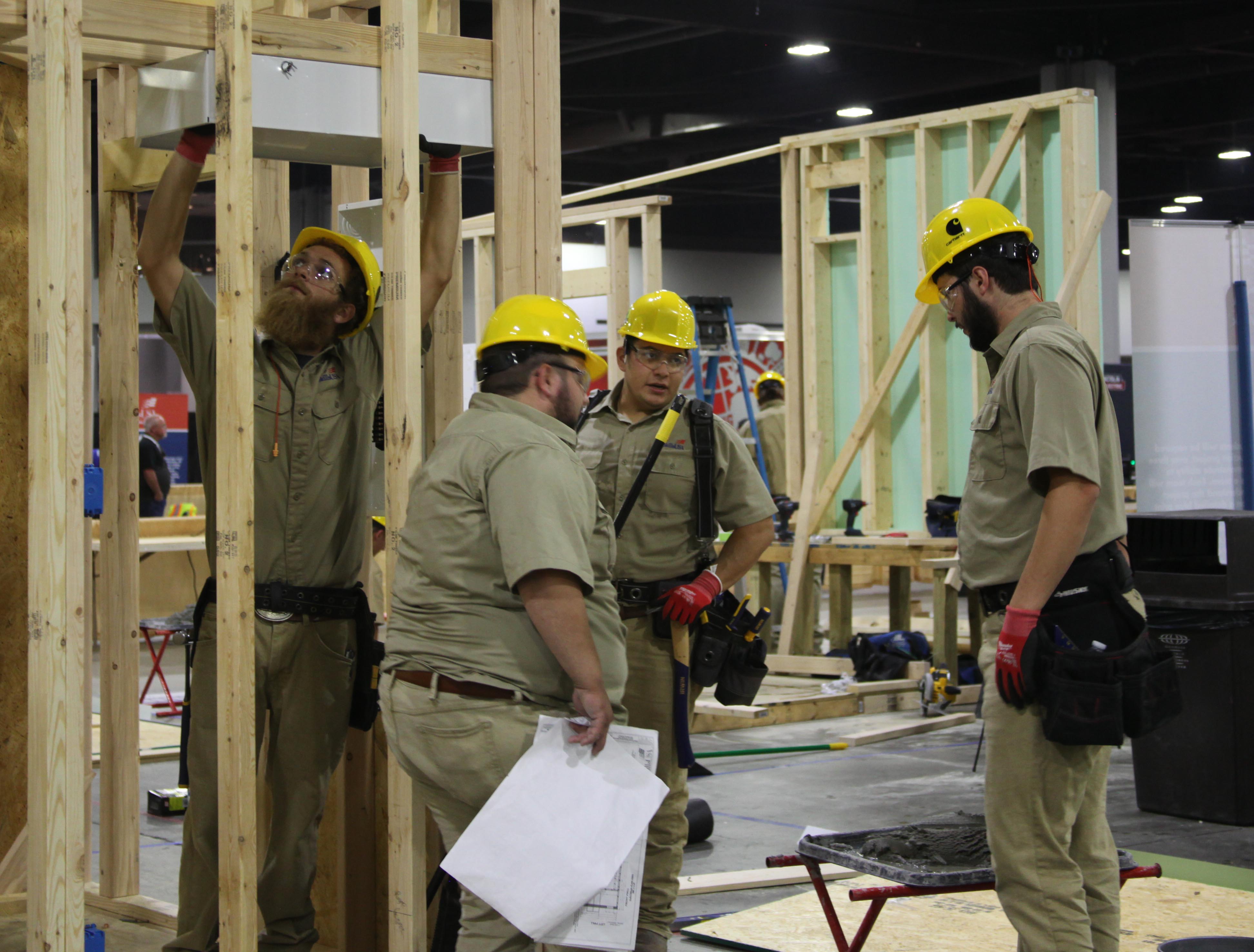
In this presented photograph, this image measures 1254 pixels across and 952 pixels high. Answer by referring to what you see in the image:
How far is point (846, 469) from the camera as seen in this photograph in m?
10.8

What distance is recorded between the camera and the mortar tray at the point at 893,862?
3846mm

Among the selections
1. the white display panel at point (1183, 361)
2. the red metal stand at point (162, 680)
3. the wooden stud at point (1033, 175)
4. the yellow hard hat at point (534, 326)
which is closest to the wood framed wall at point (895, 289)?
the wooden stud at point (1033, 175)

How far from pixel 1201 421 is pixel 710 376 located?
6.45 meters

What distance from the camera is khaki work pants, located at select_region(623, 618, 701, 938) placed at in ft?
14.0

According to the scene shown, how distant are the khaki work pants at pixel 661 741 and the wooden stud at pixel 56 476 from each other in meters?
1.59

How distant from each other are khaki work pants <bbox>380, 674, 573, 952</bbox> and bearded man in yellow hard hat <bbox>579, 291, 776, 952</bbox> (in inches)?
43.8

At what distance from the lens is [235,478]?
345cm

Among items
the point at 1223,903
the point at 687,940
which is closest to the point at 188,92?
the point at 687,940

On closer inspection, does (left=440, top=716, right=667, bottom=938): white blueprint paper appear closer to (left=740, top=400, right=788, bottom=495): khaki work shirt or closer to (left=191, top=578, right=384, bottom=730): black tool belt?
(left=191, top=578, right=384, bottom=730): black tool belt

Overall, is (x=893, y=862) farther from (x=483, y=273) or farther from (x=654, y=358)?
(x=483, y=273)

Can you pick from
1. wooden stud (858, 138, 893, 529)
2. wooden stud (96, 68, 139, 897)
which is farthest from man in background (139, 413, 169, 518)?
wooden stud (96, 68, 139, 897)

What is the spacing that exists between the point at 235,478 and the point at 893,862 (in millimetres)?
2128

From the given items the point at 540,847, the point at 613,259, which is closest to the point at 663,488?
the point at 540,847

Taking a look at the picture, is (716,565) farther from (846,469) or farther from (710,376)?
(710,376)
